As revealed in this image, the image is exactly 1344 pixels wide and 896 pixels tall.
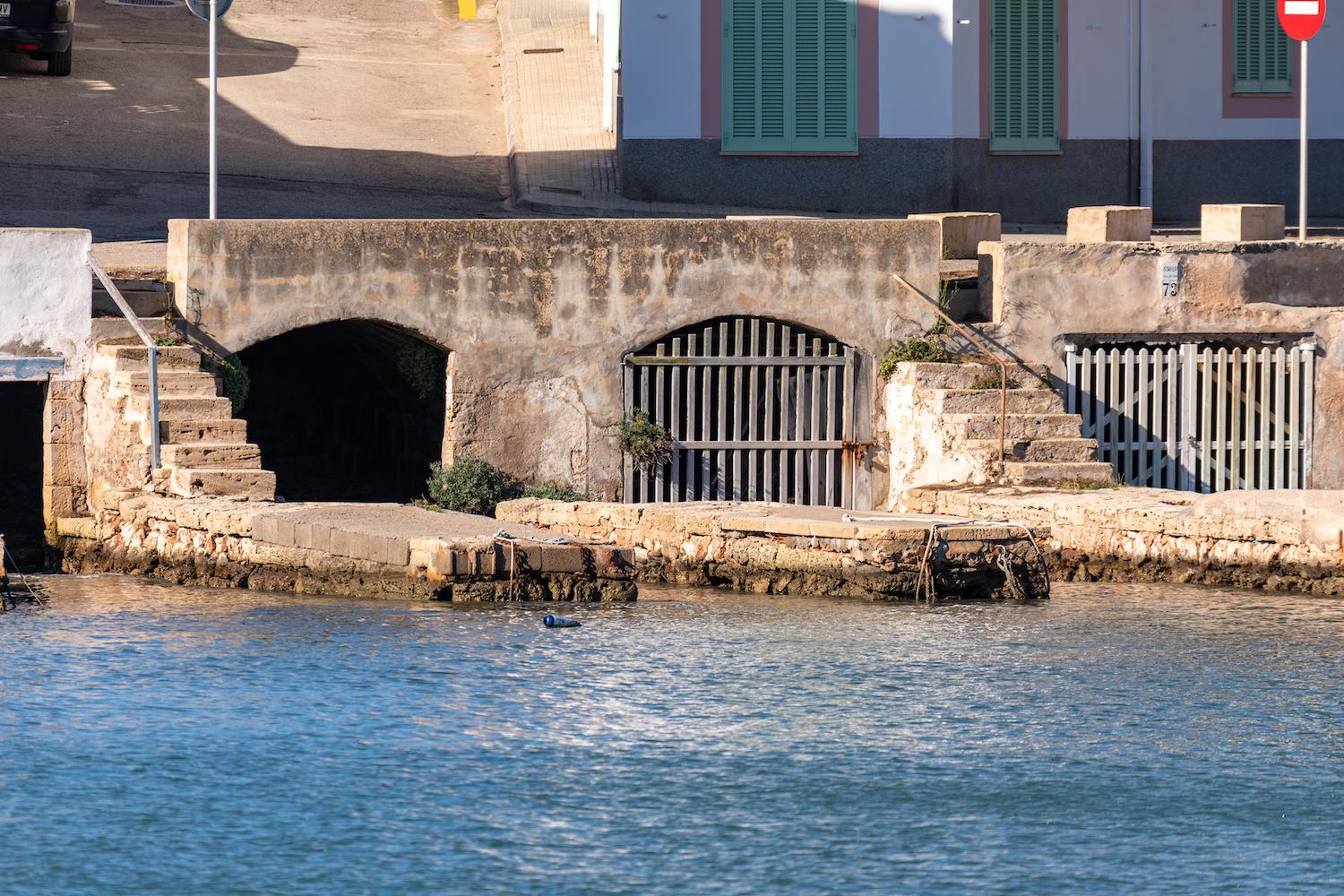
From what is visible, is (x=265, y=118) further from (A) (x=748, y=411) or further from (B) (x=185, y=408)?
(B) (x=185, y=408)

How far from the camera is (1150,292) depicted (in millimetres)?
20547

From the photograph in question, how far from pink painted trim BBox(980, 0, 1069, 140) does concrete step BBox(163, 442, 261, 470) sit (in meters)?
10.3

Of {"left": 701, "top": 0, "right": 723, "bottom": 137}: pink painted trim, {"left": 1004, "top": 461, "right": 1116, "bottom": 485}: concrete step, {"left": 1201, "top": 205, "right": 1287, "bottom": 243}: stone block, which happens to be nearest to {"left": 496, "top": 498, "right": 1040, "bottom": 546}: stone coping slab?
{"left": 1004, "top": 461, "right": 1116, "bottom": 485}: concrete step

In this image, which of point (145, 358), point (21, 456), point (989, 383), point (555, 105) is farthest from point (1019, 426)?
point (555, 105)

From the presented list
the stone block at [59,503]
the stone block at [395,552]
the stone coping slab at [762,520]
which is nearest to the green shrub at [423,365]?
the stone coping slab at [762,520]

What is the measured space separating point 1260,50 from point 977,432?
8.36 meters

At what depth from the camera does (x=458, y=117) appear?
2859cm

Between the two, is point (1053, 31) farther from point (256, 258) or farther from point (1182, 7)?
point (256, 258)

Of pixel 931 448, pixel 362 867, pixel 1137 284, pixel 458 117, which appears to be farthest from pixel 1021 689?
pixel 458 117

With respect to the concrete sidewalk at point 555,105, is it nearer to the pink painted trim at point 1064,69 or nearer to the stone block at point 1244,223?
the pink painted trim at point 1064,69

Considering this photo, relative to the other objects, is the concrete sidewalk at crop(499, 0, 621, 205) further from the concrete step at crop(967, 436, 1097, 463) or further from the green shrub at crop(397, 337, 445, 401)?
the concrete step at crop(967, 436, 1097, 463)

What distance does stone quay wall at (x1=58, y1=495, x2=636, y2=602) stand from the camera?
620 inches

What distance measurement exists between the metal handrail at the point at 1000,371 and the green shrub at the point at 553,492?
12.0 ft

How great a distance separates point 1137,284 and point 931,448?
2692mm
